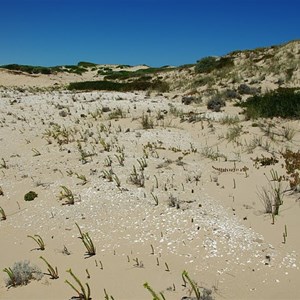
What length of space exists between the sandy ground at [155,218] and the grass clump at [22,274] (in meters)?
0.09

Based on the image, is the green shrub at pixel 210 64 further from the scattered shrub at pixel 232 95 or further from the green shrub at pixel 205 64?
the scattered shrub at pixel 232 95

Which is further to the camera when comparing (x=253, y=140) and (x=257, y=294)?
(x=253, y=140)

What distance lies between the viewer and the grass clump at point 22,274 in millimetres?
4914

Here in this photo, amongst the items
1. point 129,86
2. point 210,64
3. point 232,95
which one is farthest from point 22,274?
point 210,64

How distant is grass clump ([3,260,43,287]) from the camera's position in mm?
4914

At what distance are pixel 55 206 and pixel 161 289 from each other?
3.29 metres

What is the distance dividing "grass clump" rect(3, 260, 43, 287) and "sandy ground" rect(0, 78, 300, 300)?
9 centimetres

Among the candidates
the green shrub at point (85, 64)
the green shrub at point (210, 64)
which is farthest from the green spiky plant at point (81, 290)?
the green shrub at point (85, 64)

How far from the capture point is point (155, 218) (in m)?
6.28

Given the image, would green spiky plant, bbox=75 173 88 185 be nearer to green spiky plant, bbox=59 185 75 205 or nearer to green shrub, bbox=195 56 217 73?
green spiky plant, bbox=59 185 75 205

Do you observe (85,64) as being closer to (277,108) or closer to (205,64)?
(205,64)

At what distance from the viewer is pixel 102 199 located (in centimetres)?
713

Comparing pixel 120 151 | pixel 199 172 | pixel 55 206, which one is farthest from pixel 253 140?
pixel 55 206

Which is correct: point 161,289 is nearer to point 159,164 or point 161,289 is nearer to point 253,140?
point 159,164
